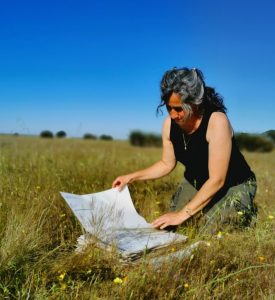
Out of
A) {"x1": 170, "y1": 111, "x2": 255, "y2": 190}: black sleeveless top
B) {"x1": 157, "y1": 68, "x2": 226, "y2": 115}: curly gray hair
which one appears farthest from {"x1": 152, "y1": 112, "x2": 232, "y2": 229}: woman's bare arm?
{"x1": 157, "y1": 68, "x2": 226, "y2": 115}: curly gray hair

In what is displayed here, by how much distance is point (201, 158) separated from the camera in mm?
3469

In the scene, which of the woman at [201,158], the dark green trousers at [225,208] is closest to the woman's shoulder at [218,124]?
the woman at [201,158]

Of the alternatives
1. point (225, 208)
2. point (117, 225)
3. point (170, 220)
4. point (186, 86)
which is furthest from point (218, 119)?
point (117, 225)

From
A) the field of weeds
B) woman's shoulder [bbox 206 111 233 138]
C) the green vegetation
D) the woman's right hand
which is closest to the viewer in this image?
the field of weeds

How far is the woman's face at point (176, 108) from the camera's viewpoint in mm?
3102

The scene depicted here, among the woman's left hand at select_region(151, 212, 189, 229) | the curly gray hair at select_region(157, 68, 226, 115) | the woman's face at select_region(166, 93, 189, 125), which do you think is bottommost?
the woman's left hand at select_region(151, 212, 189, 229)

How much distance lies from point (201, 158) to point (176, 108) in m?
0.53

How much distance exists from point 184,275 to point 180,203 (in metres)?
1.52

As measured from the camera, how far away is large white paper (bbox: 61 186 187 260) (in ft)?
8.23

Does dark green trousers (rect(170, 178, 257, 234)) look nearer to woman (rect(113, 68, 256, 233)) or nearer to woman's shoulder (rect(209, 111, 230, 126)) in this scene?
woman (rect(113, 68, 256, 233))

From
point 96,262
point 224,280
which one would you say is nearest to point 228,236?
point 224,280

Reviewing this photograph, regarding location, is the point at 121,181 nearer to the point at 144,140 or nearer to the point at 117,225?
the point at 117,225

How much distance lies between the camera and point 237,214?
10.0 ft

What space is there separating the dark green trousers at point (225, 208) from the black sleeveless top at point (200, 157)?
0.08 meters
